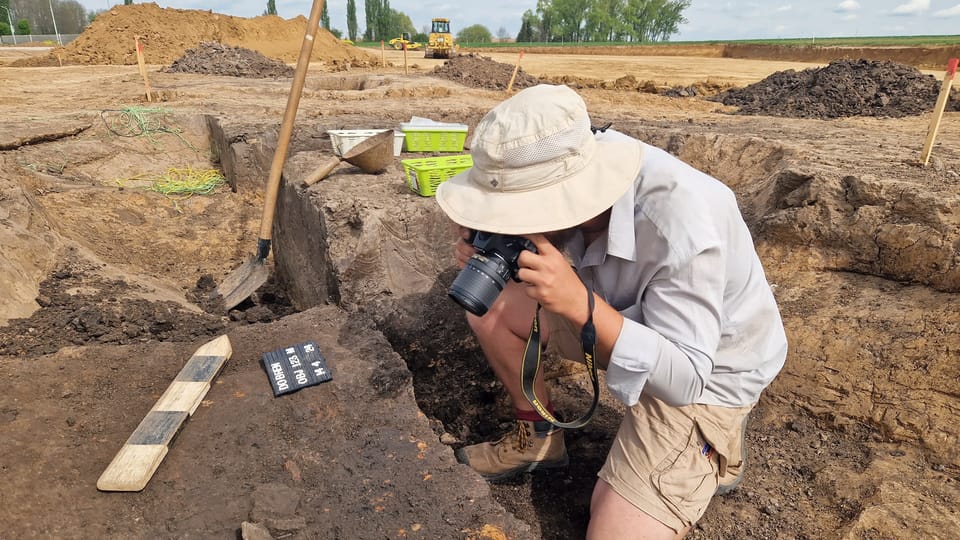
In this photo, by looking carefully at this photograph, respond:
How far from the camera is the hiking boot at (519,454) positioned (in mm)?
2248

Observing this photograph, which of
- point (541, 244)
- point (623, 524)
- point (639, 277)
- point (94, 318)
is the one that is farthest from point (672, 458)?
point (94, 318)

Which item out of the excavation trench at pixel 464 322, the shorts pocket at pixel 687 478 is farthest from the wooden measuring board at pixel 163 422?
the shorts pocket at pixel 687 478

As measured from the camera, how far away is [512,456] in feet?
7.36

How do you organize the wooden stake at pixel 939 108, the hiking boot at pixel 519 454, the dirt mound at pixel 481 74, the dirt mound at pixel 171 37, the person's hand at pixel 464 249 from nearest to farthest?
the person's hand at pixel 464 249, the hiking boot at pixel 519 454, the wooden stake at pixel 939 108, the dirt mound at pixel 481 74, the dirt mound at pixel 171 37

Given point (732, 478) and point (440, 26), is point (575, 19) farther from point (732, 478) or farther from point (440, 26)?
point (732, 478)

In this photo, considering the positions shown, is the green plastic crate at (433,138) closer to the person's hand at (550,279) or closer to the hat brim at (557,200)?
the hat brim at (557,200)

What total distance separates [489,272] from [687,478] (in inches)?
39.0

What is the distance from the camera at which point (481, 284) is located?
57.3 inches

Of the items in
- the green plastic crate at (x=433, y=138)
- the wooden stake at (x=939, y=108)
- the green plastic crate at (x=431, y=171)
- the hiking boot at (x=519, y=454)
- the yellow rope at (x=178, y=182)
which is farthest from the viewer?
the yellow rope at (x=178, y=182)

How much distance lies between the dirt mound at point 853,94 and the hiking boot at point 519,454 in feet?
24.1

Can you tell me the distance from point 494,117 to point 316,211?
1843 mm

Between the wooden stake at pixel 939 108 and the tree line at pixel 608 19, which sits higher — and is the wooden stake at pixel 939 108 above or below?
below

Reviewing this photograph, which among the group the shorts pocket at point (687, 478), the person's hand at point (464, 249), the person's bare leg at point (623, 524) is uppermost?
the person's hand at point (464, 249)

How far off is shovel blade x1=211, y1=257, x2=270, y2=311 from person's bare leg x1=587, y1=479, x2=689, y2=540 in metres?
2.69
